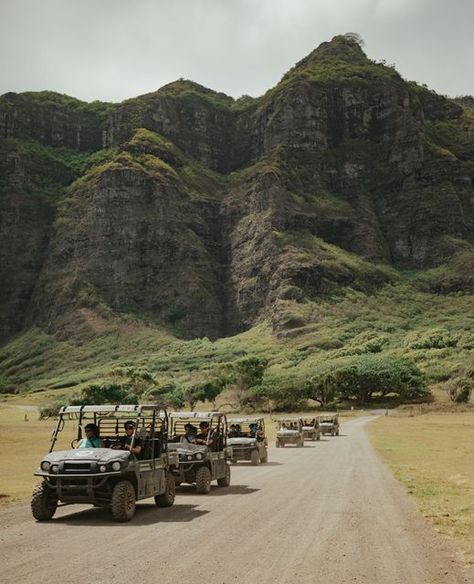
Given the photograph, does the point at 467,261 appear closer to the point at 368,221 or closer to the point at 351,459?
the point at 368,221

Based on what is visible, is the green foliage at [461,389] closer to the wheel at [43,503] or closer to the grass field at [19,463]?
the grass field at [19,463]

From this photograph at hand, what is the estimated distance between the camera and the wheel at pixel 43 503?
1462cm

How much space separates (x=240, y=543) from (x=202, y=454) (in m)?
7.46

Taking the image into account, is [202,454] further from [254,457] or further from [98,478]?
[254,457]

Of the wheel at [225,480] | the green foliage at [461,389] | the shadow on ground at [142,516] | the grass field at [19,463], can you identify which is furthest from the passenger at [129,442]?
the green foliage at [461,389]

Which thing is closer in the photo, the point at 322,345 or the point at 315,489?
the point at 315,489

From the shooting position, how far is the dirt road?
10070 mm

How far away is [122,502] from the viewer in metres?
14.4

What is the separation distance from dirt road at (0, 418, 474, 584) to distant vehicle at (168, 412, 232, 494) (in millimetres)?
567

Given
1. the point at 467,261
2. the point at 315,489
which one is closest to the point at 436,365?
the point at 467,261

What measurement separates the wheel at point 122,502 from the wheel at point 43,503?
1438 millimetres

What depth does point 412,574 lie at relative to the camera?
10305 mm

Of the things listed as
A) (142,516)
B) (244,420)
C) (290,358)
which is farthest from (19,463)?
(290,358)

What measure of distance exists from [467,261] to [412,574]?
176146 mm
